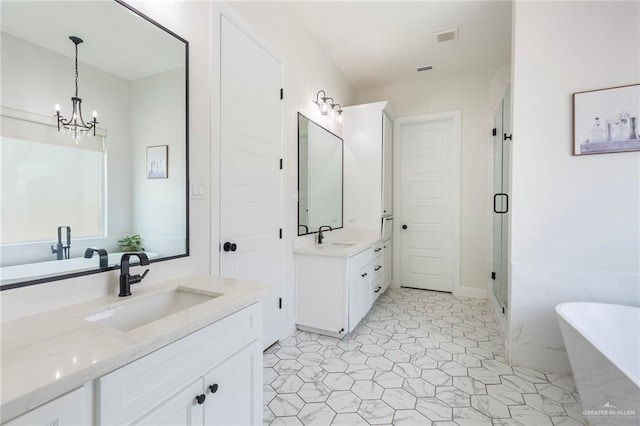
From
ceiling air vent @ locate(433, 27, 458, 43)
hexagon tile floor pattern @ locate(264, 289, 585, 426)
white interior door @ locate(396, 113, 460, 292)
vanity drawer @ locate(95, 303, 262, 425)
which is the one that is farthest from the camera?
white interior door @ locate(396, 113, 460, 292)

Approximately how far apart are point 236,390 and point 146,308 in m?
0.52

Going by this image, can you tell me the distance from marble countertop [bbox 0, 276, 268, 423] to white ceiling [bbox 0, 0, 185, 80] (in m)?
1.00

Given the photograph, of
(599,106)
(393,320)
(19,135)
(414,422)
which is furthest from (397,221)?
(19,135)

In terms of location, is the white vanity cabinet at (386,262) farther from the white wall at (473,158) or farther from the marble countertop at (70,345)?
the marble countertop at (70,345)

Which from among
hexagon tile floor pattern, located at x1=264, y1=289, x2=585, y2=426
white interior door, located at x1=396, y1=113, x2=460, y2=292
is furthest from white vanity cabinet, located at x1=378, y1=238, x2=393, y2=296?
hexagon tile floor pattern, located at x1=264, y1=289, x2=585, y2=426

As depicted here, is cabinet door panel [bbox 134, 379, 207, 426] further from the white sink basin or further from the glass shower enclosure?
the glass shower enclosure

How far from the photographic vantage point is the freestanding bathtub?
1.18 metres

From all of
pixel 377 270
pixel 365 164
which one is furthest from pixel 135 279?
pixel 365 164

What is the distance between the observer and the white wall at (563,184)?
6.29 ft

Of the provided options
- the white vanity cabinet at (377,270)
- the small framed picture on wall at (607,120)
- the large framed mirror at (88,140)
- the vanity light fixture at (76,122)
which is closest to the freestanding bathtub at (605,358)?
the small framed picture on wall at (607,120)

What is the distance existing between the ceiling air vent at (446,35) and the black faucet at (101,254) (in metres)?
3.42

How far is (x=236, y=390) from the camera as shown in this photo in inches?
46.5

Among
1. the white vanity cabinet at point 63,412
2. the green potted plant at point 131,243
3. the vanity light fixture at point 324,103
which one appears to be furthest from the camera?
the vanity light fixture at point 324,103

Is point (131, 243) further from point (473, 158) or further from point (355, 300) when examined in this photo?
point (473, 158)
